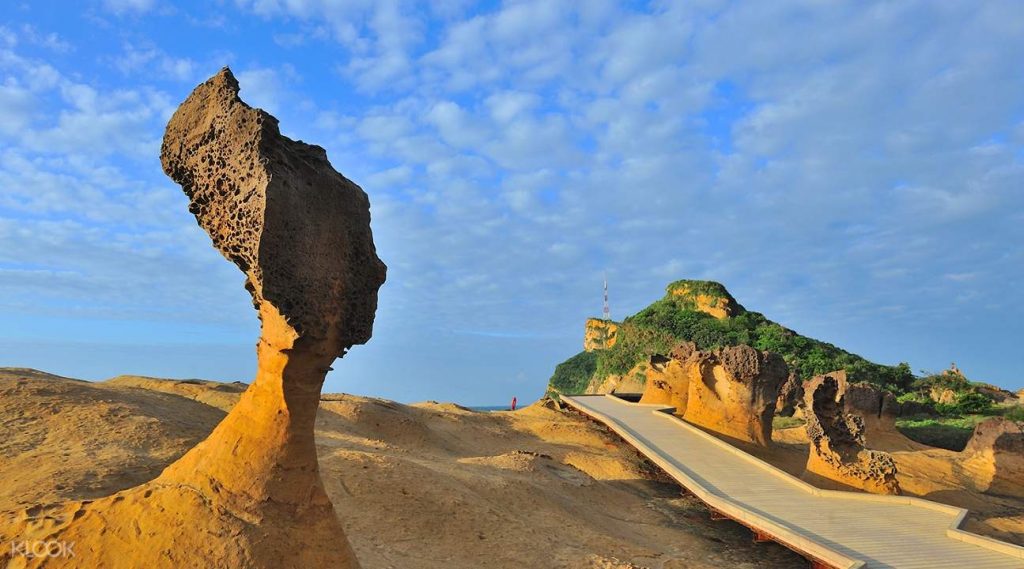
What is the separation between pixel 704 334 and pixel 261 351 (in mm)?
41566

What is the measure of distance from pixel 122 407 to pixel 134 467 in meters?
3.26

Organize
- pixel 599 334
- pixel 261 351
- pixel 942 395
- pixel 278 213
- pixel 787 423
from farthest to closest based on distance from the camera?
pixel 599 334 → pixel 942 395 → pixel 787 423 → pixel 261 351 → pixel 278 213

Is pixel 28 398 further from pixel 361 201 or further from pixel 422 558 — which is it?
pixel 361 201

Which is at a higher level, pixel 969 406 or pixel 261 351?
pixel 969 406

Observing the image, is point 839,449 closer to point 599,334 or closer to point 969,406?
point 969,406

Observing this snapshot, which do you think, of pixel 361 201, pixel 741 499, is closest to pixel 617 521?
pixel 741 499

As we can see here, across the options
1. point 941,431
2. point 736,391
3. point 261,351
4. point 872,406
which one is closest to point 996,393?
point 941,431

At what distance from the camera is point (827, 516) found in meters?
10.8

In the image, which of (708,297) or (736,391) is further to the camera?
(708,297)

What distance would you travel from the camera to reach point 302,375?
4.79 meters

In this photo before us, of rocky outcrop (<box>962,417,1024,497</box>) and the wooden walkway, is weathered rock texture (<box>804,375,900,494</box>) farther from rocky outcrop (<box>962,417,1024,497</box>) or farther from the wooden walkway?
rocky outcrop (<box>962,417,1024,497</box>)

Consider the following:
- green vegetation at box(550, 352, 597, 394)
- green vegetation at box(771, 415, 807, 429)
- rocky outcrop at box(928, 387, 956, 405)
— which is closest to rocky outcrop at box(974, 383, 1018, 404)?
rocky outcrop at box(928, 387, 956, 405)

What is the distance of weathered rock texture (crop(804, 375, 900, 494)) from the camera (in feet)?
43.9

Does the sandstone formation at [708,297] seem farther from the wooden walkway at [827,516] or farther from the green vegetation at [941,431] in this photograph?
the wooden walkway at [827,516]
